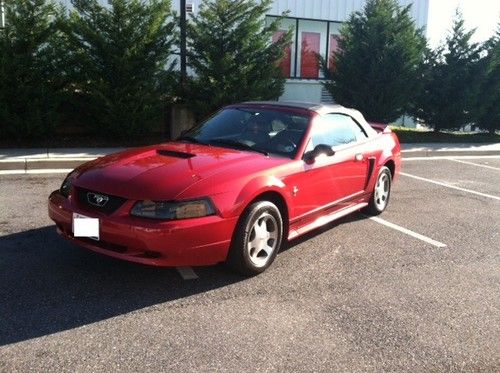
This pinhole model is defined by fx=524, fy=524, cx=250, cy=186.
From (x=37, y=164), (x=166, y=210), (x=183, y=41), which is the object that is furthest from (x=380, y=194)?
(x=183, y=41)

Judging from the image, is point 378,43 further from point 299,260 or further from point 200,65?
point 299,260

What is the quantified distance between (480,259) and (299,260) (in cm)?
180

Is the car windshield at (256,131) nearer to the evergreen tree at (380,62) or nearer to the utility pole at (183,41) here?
the utility pole at (183,41)

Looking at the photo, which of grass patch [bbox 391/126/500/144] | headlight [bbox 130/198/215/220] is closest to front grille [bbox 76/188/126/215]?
headlight [bbox 130/198/215/220]

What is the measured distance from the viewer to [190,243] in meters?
3.81

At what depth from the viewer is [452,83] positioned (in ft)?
46.8

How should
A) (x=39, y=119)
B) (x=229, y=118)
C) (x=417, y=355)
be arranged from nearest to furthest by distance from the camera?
(x=417, y=355) < (x=229, y=118) < (x=39, y=119)

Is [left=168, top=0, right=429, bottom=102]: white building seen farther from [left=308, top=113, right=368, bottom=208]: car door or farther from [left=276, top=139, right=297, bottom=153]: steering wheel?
[left=276, top=139, right=297, bottom=153]: steering wheel

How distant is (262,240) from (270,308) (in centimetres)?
72

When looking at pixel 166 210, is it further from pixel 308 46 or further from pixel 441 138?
pixel 308 46

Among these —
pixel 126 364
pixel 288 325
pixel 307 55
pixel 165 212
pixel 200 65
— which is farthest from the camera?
pixel 307 55

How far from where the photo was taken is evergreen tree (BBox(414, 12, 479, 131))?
14.2 m

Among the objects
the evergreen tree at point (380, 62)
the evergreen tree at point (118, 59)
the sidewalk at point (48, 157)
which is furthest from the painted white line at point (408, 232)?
the evergreen tree at point (380, 62)

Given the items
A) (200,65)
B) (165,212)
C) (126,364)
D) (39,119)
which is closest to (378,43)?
(200,65)
